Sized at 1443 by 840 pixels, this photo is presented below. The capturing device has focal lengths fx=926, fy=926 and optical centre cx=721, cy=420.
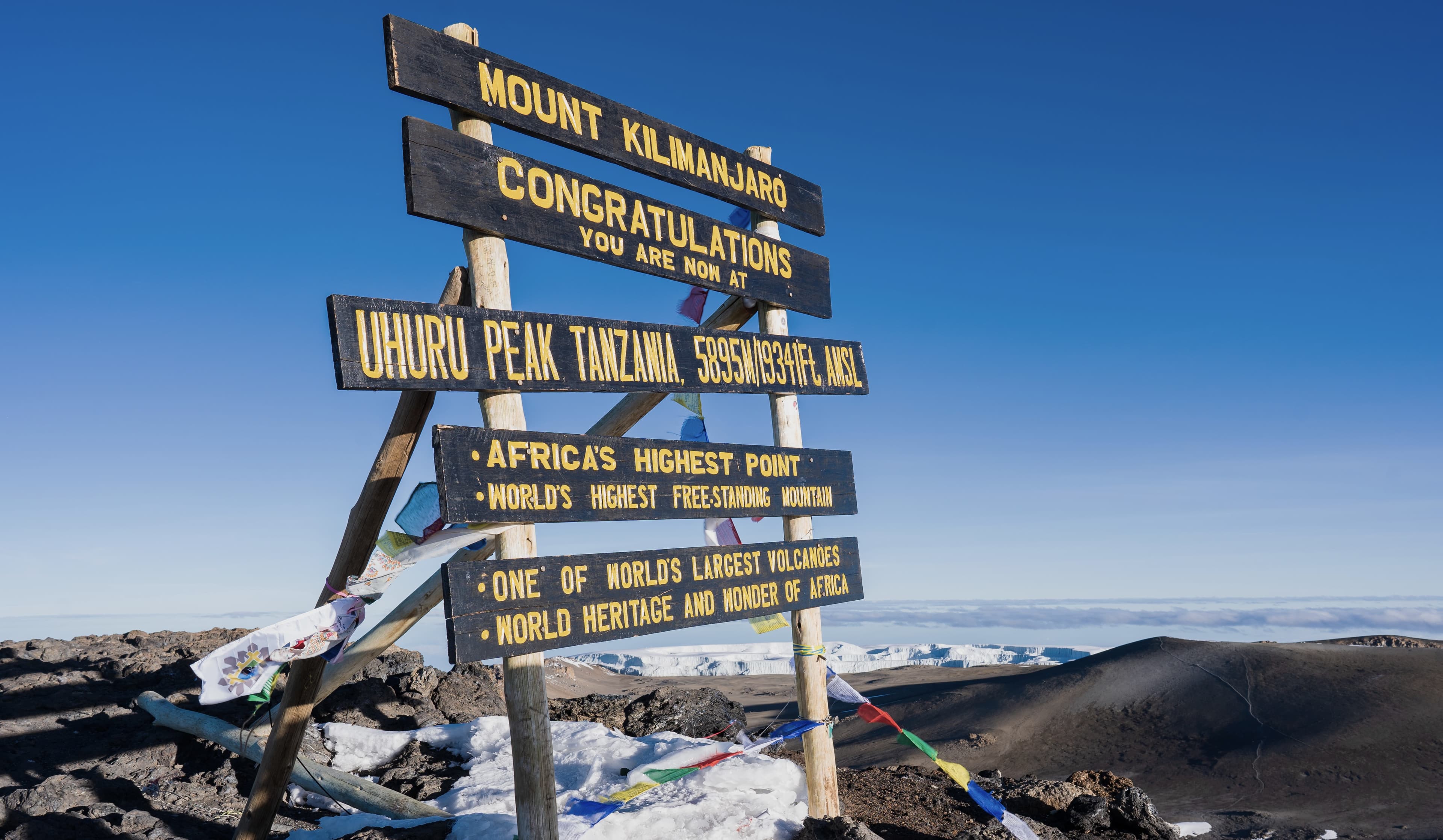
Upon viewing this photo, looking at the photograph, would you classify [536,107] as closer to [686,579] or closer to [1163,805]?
[686,579]

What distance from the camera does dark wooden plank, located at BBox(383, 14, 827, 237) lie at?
4.64 meters

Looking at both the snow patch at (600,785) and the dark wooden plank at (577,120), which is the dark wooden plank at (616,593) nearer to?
the snow patch at (600,785)

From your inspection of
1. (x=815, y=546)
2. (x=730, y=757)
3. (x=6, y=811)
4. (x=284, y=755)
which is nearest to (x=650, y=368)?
(x=815, y=546)

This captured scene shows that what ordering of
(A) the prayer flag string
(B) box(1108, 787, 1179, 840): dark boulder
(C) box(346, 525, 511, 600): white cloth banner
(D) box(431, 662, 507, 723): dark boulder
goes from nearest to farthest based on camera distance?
1. (C) box(346, 525, 511, 600): white cloth banner
2. (A) the prayer flag string
3. (B) box(1108, 787, 1179, 840): dark boulder
4. (D) box(431, 662, 507, 723): dark boulder

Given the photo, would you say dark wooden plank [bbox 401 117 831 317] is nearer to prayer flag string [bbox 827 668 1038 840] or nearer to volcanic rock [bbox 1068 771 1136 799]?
prayer flag string [bbox 827 668 1038 840]

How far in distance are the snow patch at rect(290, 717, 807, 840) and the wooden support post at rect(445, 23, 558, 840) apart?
1.01m

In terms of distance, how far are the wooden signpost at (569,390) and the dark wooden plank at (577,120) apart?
13 millimetres

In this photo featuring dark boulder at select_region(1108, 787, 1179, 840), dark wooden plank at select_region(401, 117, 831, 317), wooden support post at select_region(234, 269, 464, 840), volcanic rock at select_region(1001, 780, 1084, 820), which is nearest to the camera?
dark wooden plank at select_region(401, 117, 831, 317)

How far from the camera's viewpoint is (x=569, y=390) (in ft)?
16.5

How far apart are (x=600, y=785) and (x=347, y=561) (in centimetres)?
290

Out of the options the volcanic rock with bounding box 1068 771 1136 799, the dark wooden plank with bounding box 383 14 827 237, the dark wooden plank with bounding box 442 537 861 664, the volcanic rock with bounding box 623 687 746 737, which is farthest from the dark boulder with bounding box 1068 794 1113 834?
the dark wooden plank with bounding box 383 14 827 237

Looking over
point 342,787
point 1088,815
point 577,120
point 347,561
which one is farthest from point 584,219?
point 1088,815

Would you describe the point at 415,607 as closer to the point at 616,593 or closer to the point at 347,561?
the point at 347,561

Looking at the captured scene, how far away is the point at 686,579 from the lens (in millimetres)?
5496
